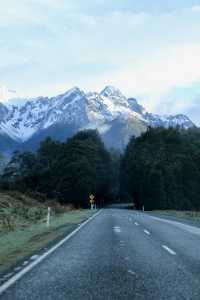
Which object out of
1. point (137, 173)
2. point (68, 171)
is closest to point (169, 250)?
point (137, 173)

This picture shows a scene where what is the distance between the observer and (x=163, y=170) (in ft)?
302

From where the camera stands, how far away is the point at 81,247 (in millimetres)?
16438

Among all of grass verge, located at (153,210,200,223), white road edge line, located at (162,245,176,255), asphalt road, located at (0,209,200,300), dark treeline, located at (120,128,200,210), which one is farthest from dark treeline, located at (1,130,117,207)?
asphalt road, located at (0,209,200,300)

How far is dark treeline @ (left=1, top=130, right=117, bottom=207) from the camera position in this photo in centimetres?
9631

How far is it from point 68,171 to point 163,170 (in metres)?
18.4

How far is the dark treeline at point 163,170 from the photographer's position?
90.2m

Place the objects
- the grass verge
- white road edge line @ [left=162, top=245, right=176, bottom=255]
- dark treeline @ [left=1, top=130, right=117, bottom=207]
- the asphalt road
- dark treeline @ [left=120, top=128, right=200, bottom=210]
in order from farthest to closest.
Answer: dark treeline @ [left=1, top=130, right=117, bottom=207] < dark treeline @ [left=120, top=128, right=200, bottom=210] < the grass verge < white road edge line @ [left=162, top=245, right=176, bottom=255] < the asphalt road

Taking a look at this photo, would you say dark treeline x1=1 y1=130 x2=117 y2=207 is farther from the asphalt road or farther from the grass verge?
the asphalt road

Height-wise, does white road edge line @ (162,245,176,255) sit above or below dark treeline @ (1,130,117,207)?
below

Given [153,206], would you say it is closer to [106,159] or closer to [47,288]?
[106,159]

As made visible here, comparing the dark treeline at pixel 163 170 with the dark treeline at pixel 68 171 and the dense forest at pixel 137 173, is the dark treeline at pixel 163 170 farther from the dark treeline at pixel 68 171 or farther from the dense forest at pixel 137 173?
the dark treeline at pixel 68 171

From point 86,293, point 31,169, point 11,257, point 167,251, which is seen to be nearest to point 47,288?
point 86,293

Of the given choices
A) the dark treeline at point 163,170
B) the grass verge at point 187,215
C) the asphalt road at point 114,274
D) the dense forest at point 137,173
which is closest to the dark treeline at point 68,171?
the dense forest at point 137,173

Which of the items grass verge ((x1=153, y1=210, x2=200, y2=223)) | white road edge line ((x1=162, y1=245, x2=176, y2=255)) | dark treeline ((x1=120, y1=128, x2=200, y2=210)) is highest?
dark treeline ((x1=120, y1=128, x2=200, y2=210))
